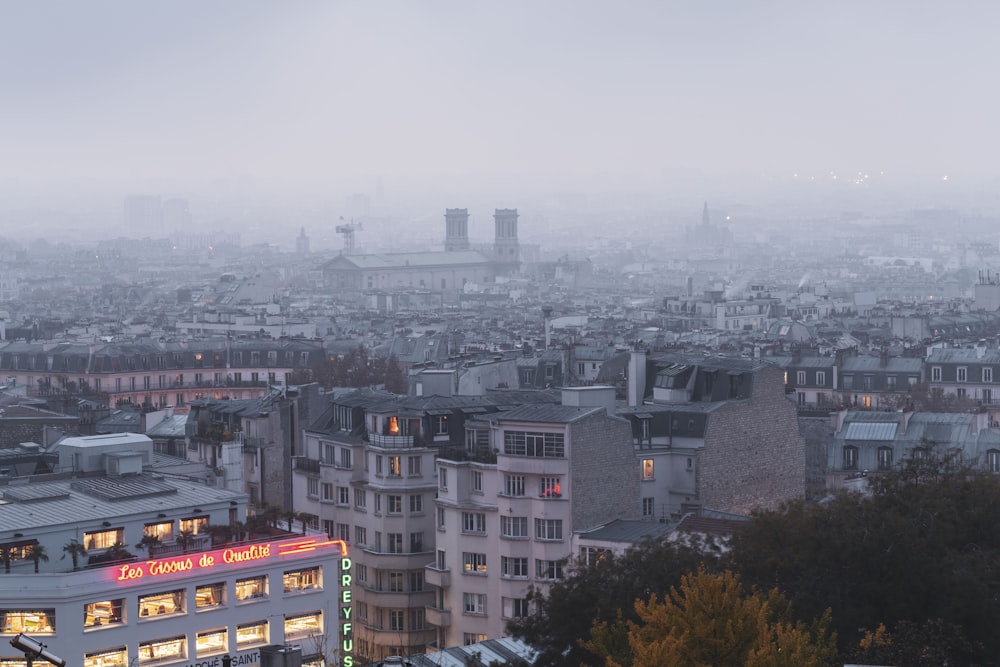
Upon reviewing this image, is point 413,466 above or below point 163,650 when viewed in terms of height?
above

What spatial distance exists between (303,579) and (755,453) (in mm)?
11448

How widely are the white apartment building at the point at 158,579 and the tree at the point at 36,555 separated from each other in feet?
0.07

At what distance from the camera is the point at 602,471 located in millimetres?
36406

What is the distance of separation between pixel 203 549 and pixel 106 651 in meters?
2.81

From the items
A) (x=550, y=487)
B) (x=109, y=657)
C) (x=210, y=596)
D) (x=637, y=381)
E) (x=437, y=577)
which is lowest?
(x=437, y=577)

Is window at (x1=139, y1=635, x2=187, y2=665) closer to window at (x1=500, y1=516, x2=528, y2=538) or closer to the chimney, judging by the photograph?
window at (x1=500, y1=516, x2=528, y2=538)

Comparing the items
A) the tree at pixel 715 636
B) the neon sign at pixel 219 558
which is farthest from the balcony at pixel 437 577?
the tree at pixel 715 636

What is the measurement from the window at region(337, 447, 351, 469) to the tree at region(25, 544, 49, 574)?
1065 cm

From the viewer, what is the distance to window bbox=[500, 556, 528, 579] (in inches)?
1422

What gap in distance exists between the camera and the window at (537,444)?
35844 mm

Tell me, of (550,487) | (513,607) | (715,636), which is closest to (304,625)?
(513,607)

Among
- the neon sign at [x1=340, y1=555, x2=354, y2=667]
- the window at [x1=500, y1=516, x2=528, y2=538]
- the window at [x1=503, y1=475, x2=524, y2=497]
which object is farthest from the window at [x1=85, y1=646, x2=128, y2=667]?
the window at [x1=503, y1=475, x2=524, y2=497]

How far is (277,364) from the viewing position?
275ft

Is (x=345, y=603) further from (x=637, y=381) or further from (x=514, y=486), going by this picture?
(x=637, y=381)
